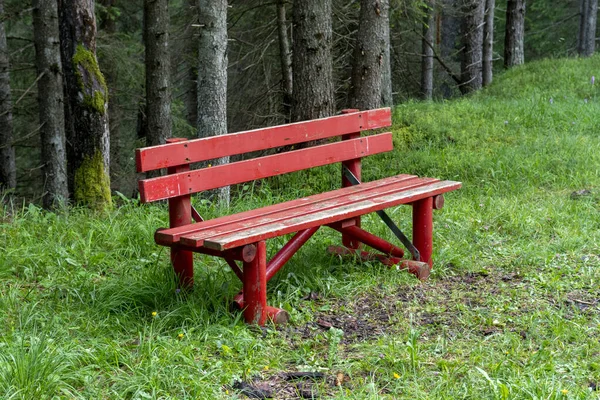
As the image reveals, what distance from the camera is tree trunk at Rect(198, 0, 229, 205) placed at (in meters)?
6.75

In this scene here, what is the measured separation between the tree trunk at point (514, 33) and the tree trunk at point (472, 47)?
57 cm

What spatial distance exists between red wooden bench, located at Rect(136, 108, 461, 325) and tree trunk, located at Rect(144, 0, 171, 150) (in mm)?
6043

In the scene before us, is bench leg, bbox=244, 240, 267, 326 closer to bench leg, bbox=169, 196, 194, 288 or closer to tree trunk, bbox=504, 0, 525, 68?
bench leg, bbox=169, 196, 194, 288

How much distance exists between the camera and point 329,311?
4.63m

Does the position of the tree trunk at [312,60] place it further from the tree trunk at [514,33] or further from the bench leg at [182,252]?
the tree trunk at [514,33]

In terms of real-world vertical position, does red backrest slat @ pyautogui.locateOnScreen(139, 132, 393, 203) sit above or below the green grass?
above

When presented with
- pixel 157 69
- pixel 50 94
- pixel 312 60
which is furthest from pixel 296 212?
pixel 50 94

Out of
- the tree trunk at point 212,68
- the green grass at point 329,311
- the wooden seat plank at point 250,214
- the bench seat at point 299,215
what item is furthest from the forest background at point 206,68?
the bench seat at point 299,215

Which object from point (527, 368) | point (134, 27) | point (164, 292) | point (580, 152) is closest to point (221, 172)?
point (164, 292)

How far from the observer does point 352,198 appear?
5.14 metres

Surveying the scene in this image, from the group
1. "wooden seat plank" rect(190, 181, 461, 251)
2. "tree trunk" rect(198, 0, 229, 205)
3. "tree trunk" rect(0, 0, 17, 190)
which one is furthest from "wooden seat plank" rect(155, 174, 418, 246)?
"tree trunk" rect(0, 0, 17, 190)

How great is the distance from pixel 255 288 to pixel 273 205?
35.2 inches

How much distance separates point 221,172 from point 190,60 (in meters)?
11.8

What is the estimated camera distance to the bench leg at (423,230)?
5316 millimetres
